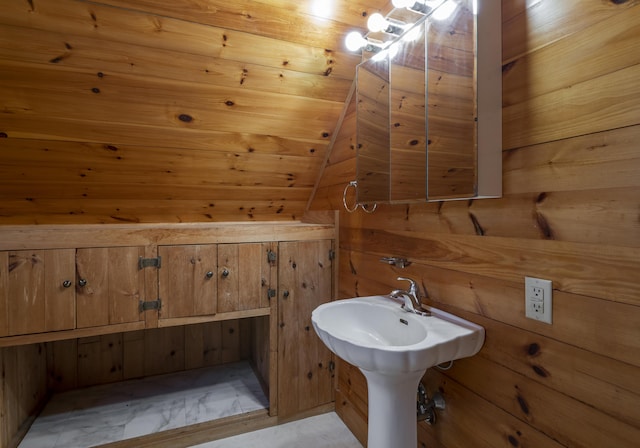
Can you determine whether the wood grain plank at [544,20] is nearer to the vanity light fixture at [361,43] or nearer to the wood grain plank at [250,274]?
the vanity light fixture at [361,43]

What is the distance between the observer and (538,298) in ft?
3.20

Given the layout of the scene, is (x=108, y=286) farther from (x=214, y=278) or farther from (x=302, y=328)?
(x=302, y=328)

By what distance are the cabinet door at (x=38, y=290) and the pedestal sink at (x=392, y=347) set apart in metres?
1.21

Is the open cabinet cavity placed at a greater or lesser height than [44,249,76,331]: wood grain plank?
lesser

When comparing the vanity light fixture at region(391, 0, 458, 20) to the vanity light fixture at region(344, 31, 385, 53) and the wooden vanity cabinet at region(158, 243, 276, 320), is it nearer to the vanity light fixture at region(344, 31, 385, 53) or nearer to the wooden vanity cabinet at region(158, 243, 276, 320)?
the vanity light fixture at region(344, 31, 385, 53)

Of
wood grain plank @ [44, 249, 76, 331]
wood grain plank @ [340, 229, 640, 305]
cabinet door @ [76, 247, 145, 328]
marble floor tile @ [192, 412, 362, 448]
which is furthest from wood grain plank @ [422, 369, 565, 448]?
wood grain plank @ [44, 249, 76, 331]

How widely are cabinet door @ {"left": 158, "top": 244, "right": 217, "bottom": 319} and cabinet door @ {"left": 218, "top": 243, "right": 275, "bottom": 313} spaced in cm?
5

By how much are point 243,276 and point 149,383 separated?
1.17 m

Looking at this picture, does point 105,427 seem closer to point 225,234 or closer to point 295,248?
point 225,234

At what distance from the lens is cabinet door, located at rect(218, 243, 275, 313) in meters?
1.91

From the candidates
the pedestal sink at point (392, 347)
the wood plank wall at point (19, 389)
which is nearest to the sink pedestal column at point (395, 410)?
the pedestal sink at point (392, 347)

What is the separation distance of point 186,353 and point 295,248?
128 centimetres

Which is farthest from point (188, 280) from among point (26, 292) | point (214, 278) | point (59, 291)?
point (26, 292)

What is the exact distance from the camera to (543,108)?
0.97 meters
